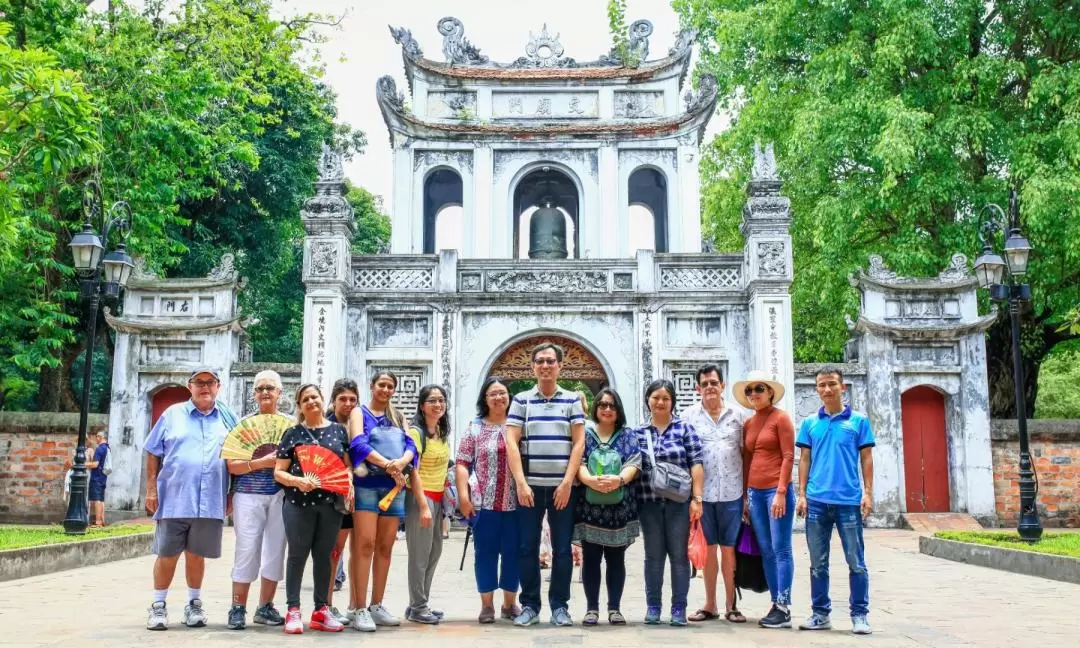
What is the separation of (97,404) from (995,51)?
2293cm

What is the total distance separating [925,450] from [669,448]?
10.9m

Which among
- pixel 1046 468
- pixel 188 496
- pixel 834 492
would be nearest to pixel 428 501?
pixel 188 496

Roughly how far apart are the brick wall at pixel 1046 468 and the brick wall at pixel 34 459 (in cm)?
1515

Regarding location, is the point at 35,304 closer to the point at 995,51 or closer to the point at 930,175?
the point at 930,175

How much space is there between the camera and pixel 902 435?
15703 mm

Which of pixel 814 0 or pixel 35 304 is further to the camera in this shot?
pixel 814 0

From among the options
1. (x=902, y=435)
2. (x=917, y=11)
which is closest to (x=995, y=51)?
(x=917, y=11)

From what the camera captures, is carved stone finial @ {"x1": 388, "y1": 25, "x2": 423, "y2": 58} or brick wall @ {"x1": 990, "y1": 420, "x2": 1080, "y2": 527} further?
carved stone finial @ {"x1": 388, "y1": 25, "x2": 423, "y2": 58}

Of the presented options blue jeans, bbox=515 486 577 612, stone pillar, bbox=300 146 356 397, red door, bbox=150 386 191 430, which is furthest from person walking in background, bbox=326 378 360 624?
red door, bbox=150 386 191 430

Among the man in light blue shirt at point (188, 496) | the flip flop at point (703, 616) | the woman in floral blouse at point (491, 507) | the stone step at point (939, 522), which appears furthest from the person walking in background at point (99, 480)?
the stone step at point (939, 522)

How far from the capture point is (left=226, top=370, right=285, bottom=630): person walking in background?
6121 millimetres

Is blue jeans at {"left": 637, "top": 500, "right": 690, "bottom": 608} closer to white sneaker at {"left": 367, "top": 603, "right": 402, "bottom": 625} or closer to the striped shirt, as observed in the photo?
the striped shirt

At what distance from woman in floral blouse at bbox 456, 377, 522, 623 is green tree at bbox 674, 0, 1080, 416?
12.4 meters

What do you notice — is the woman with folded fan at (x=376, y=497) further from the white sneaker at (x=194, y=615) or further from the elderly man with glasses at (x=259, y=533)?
the white sneaker at (x=194, y=615)
